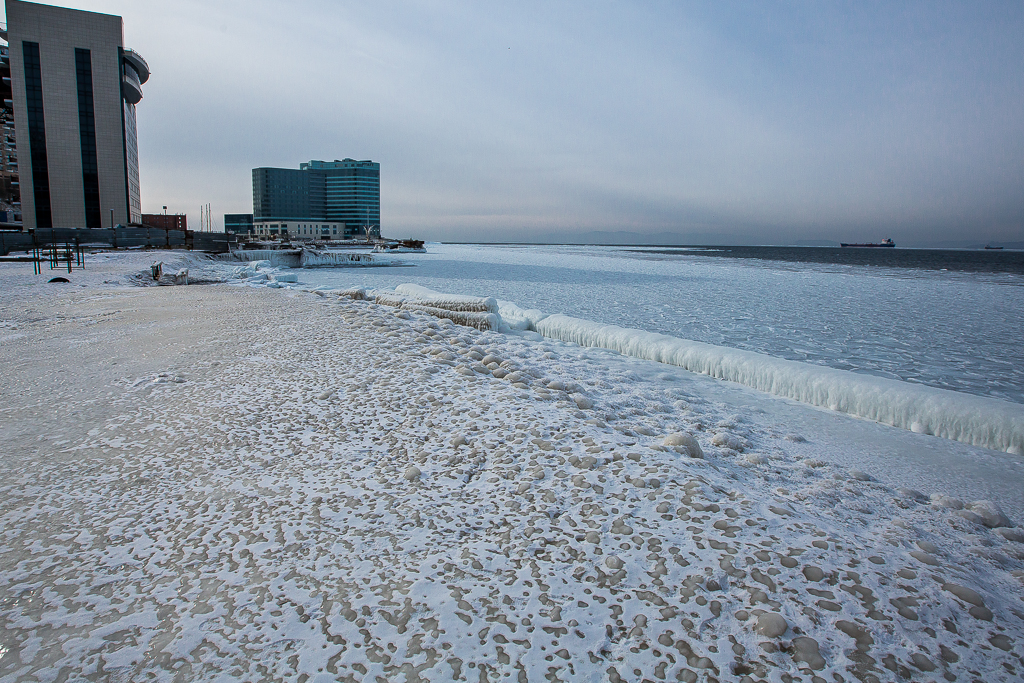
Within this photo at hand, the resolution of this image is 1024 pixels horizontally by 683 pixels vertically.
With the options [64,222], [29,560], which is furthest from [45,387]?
[64,222]

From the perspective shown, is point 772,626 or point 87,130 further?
point 87,130

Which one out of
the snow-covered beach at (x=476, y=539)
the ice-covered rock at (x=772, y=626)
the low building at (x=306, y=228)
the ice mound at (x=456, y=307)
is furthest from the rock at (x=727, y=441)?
the low building at (x=306, y=228)

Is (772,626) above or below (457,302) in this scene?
below

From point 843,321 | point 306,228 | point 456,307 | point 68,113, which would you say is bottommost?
point 843,321

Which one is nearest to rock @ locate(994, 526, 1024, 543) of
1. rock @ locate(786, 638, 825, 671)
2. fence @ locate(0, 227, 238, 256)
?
rock @ locate(786, 638, 825, 671)

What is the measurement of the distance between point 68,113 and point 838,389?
64.0m

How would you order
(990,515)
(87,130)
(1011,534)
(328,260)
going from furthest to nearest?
(87,130), (328,260), (990,515), (1011,534)

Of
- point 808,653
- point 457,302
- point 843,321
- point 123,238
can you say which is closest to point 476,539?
point 808,653

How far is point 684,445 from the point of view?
3.16 metres

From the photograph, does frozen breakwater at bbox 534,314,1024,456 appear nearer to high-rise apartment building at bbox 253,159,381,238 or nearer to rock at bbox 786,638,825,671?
rock at bbox 786,638,825,671

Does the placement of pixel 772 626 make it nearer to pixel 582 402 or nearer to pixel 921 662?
pixel 921 662

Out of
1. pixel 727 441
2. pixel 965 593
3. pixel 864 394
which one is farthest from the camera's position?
pixel 864 394

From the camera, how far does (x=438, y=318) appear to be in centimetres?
855

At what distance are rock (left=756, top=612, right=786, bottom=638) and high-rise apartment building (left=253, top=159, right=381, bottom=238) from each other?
124750 mm
